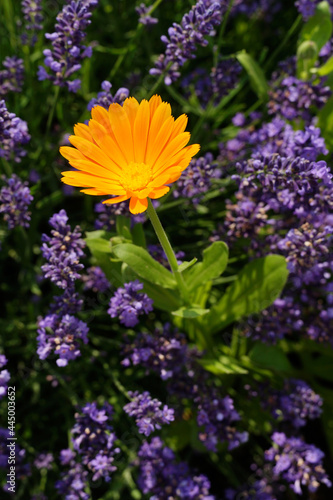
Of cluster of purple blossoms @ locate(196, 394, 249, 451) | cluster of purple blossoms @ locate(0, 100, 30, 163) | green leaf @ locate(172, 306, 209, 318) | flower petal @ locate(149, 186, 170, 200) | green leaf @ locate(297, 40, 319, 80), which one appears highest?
cluster of purple blossoms @ locate(0, 100, 30, 163)

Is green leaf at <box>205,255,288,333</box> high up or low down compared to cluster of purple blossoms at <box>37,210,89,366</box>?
down

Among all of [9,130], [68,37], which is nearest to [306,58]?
[68,37]

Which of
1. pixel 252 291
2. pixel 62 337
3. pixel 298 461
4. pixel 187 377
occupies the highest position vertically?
pixel 62 337

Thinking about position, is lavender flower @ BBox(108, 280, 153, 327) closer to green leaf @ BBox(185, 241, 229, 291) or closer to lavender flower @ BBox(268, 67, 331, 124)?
green leaf @ BBox(185, 241, 229, 291)

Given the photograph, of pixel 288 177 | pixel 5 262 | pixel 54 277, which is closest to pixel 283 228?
pixel 288 177

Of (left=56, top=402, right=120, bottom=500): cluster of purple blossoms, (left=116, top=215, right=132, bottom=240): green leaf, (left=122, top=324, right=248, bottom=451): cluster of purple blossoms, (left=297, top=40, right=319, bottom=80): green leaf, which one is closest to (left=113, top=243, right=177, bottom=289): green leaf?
(left=116, top=215, right=132, bottom=240): green leaf

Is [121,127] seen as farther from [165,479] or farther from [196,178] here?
[165,479]

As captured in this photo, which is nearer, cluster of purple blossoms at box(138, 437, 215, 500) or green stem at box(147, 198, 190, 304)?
green stem at box(147, 198, 190, 304)

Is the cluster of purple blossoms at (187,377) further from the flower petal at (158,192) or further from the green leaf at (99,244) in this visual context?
the flower petal at (158,192)
